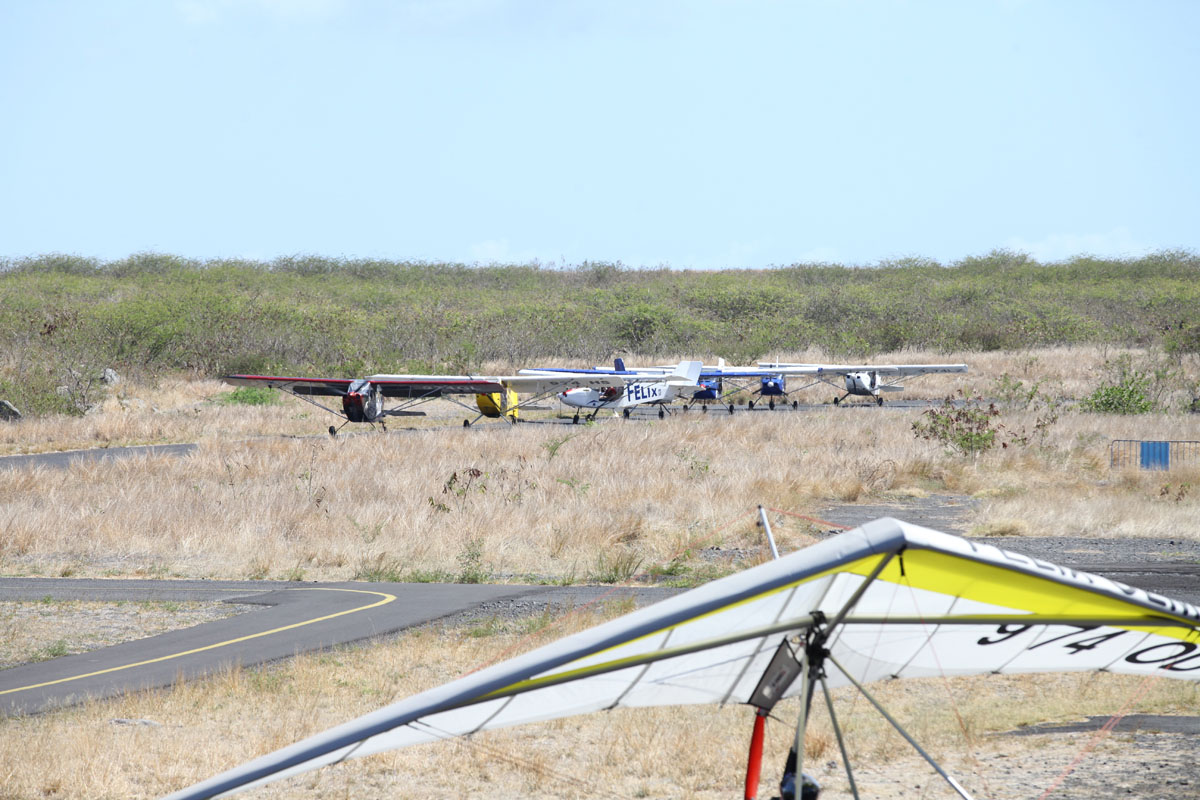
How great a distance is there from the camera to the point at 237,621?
12594 mm

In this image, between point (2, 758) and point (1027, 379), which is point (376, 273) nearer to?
point (1027, 379)

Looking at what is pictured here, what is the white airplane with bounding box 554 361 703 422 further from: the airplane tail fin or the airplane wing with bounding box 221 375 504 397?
the airplane wing with bounding box 221 375 504 397

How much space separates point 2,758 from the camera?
7.19m

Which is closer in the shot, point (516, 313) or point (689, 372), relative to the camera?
point (689, 372)

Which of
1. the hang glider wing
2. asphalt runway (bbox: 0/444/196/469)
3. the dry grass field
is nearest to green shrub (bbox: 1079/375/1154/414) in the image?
the dry grass field

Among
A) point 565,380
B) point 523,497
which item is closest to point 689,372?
point 565,380

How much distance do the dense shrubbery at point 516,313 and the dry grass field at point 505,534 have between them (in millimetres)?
11146

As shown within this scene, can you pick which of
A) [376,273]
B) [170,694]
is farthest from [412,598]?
[376,273]

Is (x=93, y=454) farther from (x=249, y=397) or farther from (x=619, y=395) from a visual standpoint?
(x=619, y=395)

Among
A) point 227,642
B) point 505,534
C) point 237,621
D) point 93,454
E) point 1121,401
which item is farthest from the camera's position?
point 1121,401

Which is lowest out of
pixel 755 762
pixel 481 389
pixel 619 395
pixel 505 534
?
pixel 505 534

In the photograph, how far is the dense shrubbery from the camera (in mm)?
54844

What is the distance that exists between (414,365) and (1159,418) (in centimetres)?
3768

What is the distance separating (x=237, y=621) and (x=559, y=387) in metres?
27.8
